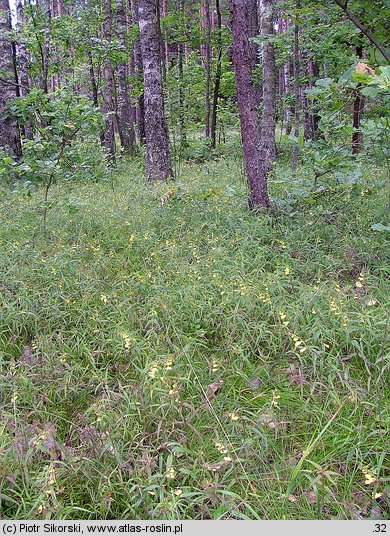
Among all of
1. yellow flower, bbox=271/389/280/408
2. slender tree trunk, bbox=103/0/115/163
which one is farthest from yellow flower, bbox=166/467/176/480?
slender tree trunk, bbox=103/0/115/163

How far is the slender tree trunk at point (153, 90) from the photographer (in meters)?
7.51

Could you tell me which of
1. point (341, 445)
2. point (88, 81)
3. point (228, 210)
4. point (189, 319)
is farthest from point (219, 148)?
point (341, 445)

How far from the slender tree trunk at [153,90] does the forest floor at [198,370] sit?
3.16 m

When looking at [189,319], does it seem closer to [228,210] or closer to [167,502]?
[167,502]

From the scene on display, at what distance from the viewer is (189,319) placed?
3307 mm

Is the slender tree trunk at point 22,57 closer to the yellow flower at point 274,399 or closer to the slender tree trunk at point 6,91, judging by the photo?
the slender tree trunk at point 6,91

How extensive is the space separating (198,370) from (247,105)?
347 centimetres

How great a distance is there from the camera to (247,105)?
5043mm

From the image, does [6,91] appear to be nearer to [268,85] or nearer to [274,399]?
[268,85]

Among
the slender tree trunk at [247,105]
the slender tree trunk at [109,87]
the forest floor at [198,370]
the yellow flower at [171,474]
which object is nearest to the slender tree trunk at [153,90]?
the slender tree trunk at [247,105]

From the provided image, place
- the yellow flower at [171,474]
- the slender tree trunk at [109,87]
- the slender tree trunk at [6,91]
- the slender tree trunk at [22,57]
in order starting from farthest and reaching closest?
the slender tree trunk at [109,87]
the slender tree trunk at [22,57]
the slender tree trunk at [6,91]
the yellow flower at [171,474]

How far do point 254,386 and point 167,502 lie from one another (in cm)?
100

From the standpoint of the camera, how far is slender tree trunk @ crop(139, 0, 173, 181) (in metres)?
7.51

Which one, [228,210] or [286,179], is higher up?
[286,179]
